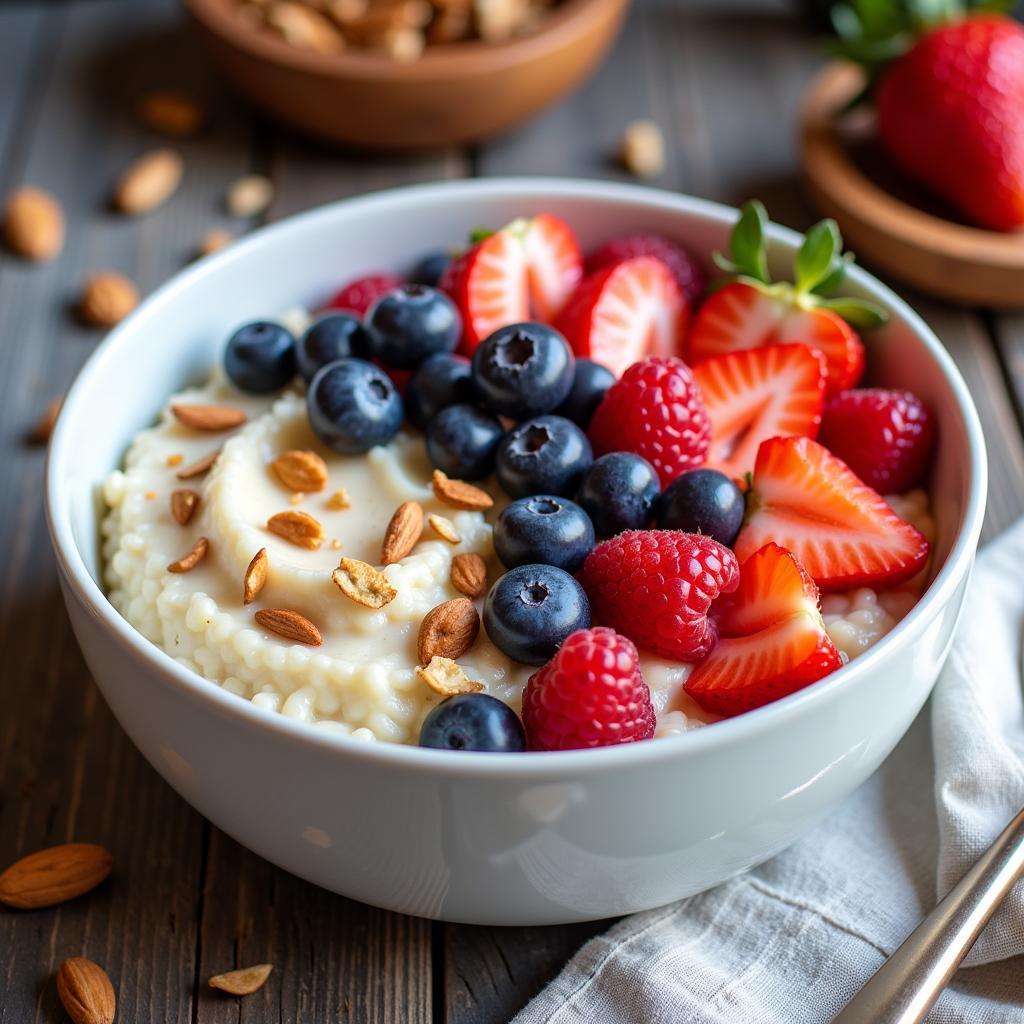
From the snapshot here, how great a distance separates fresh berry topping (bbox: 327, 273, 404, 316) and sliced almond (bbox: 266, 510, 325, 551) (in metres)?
0.42

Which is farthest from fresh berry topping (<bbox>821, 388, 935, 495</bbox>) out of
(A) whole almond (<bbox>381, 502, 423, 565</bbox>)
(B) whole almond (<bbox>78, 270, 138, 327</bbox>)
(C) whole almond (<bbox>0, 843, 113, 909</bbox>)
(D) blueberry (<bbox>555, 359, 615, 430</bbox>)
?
(B) whole almond (<bbox>78, 270, 138, 327</bbox>)

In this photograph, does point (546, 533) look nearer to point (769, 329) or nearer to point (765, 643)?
point (765, 643)

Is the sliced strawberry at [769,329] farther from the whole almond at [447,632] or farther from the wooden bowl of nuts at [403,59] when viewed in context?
the wooden bowl of nuts at [403,59]

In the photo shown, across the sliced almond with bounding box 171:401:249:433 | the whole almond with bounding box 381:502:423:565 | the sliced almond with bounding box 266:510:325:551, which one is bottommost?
the sliced almond with bounding box 171:401:249:433

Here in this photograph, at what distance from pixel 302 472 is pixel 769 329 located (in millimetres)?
611

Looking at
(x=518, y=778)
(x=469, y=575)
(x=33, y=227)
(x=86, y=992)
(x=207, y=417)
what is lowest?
(x=33, y=227)

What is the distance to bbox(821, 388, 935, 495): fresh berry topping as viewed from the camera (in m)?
1.47

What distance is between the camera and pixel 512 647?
1.24 metres

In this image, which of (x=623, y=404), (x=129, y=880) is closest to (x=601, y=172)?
(x=623, y=404)

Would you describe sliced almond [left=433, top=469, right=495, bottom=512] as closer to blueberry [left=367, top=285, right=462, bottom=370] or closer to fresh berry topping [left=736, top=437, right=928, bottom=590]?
blueberry [left=367, top=285, right=462, bottom=370]

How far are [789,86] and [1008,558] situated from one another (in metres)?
1.39

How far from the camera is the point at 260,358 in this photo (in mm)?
1568

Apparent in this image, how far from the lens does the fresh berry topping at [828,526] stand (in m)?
Result: 1.35

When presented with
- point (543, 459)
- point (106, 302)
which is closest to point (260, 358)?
point (543, 459)
